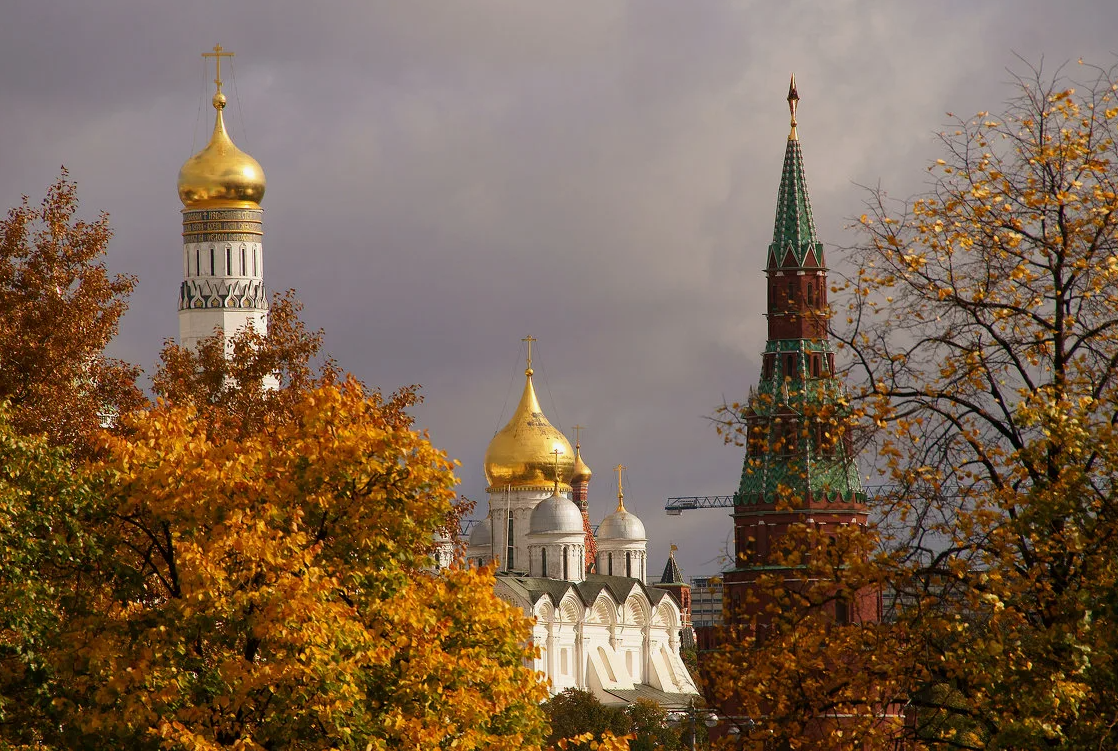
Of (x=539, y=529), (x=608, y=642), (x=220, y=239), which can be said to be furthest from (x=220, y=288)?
(x=608, y=642)

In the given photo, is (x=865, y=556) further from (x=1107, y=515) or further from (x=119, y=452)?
(x=119, y=452)

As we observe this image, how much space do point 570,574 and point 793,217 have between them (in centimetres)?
5217

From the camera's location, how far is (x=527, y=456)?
10000cm

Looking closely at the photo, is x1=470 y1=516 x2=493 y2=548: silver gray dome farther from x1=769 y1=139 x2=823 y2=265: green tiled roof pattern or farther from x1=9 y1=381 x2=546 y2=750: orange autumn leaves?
x1=9 y1=381 x2=546 y2=750: orange autumn leaves

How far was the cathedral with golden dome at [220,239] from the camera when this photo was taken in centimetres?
8375

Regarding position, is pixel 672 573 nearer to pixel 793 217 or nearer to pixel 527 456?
pixel 527 456

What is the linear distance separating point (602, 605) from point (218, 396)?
7023 centimetres

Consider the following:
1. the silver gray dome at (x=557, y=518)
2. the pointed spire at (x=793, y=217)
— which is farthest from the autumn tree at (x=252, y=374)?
the silver gray dome at (x=557, y=518)

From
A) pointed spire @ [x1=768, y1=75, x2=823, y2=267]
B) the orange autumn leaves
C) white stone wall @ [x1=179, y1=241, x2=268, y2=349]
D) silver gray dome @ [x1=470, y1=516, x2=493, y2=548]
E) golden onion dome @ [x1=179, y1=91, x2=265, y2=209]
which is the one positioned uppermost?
golden onion dome @ [x1=179, y1=91, x2=265, y2=209]

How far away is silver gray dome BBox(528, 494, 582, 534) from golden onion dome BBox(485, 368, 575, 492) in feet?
13.1

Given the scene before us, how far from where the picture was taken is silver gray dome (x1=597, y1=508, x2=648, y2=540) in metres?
105

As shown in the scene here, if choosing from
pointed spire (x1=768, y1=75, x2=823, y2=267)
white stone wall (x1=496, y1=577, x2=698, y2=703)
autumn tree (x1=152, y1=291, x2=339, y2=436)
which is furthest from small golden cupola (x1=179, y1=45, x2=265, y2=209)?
autumn tree (x1=152, y1=291, x2=339, y2=436)

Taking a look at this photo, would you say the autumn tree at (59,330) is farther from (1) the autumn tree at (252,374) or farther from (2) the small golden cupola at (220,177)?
(2) the small golden cupola at (220,177)

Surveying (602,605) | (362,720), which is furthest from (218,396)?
(602,605)
